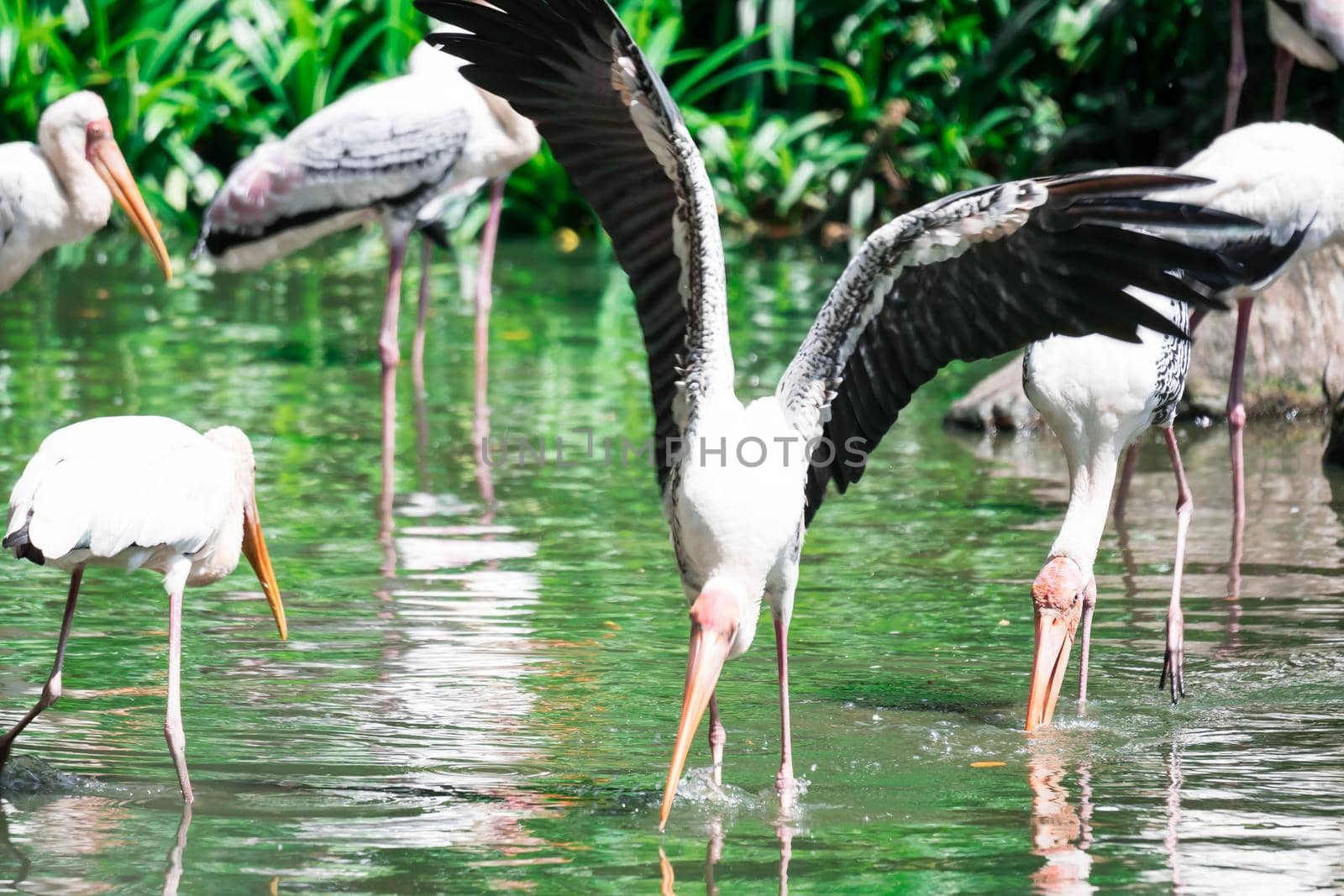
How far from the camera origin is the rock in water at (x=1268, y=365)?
9.20 m

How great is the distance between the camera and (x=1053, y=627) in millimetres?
5180

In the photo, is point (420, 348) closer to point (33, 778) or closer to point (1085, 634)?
point (1085, 634)

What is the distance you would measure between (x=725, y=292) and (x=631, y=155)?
21.4 inches

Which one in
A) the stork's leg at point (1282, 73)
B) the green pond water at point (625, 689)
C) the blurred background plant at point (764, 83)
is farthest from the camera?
the blurred background plant at point (764, 83)

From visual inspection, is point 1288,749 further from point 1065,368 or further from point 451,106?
point 451,106

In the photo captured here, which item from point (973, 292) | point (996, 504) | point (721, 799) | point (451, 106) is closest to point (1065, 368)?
point (973, 292)

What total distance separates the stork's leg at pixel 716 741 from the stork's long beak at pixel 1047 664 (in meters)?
0.80

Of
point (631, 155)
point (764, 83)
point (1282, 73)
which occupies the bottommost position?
point (631, 155)

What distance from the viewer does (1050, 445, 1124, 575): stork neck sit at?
540 cm

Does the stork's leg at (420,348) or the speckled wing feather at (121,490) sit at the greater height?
the stork's leg at (420,348)

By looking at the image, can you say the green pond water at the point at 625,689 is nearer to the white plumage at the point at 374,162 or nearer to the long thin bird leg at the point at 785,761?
the long thin bird leg at the point at 785,761

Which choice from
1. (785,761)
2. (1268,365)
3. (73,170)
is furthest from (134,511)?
(1268,365)

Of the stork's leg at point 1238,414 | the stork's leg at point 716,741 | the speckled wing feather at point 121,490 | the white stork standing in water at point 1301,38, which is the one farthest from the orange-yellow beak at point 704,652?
the white stork standing in water at point 1301,38

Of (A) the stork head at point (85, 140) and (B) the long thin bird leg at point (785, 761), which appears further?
(A) the stork head at point (85, 140)
